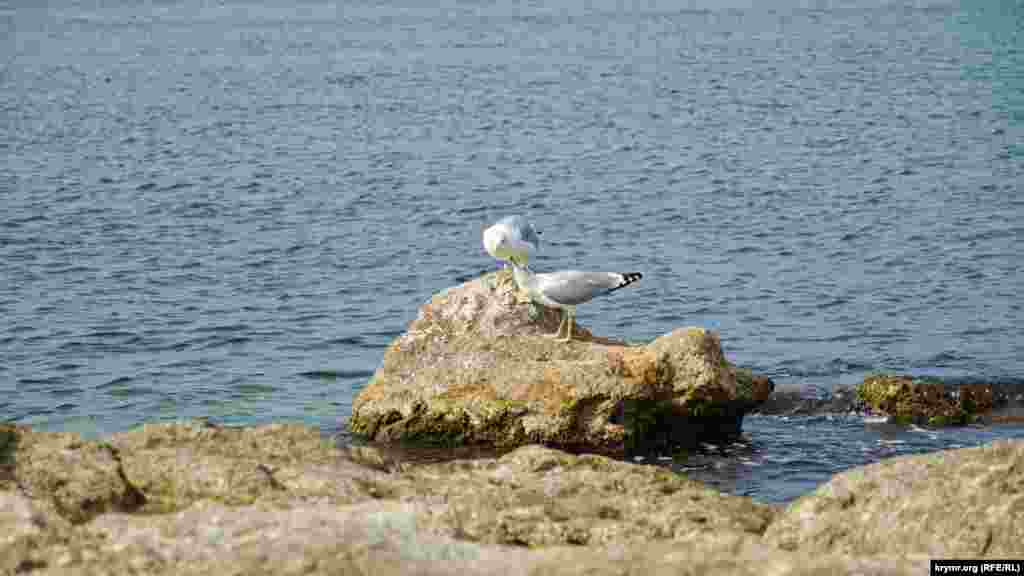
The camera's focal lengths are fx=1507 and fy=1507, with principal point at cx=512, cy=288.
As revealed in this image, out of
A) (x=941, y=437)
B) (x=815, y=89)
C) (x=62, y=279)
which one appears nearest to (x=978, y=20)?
(x=815, y=89)

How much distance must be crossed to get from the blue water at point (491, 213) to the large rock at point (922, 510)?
15.7 ft

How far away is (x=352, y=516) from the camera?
574cm

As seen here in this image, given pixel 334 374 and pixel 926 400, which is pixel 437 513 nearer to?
pixel 926 400

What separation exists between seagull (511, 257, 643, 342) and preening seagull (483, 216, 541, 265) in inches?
4.3

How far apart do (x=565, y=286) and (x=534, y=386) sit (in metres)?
0.96

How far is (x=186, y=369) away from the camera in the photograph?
1678cm

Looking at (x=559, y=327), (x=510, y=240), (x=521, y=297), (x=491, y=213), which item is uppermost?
(x=510, y=240)

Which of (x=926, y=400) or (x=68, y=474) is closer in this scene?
(x=68, y=474)

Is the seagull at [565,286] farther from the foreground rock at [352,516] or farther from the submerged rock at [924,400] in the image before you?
the foreground rock at [352,516]

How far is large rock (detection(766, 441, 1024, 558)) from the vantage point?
20.5 ft

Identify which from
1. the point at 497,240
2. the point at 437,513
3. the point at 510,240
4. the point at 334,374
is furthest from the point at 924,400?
the point at 437,513

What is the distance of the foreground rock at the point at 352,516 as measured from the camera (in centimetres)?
545

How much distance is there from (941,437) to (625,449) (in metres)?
3.00

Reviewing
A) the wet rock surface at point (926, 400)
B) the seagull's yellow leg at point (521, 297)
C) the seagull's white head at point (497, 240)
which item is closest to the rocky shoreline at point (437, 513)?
the seagull's white head at point (497, 240)
